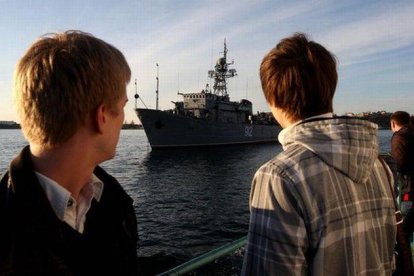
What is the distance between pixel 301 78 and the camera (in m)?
1.82

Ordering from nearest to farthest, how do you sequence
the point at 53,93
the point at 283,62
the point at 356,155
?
the point at 53,93
the point at 356,155
the point at 283,62

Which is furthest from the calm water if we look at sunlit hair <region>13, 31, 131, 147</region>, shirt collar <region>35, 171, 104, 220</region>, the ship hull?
the ship hull

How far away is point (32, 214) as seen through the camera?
1.29 metres

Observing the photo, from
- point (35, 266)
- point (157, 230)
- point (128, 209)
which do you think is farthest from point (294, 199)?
point (157, 230)

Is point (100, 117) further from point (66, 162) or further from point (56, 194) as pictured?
point (56, 194)

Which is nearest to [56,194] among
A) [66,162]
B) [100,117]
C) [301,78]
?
[66,162]

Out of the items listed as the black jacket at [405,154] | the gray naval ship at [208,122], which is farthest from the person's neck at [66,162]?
the gray naval ship at [208,122]

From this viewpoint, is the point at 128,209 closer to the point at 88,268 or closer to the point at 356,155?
the point at 88,268

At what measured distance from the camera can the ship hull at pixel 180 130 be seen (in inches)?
1730

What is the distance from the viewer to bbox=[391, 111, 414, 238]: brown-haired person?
17.1 ft

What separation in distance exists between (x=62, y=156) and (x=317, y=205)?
43.2 inches

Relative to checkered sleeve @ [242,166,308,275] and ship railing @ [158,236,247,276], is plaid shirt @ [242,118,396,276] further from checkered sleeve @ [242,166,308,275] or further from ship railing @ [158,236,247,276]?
ship railing @ [158,236,247,276]

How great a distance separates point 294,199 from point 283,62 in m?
0.68

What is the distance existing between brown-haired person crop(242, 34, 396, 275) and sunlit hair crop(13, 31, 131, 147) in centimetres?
81
